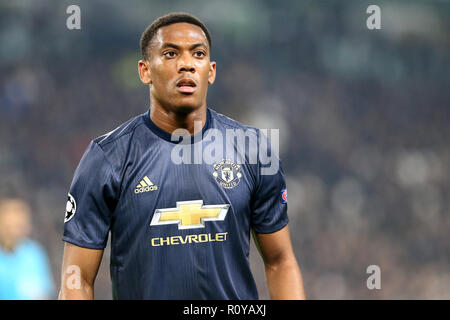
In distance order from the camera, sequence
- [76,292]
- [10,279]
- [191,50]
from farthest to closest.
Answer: [10,279] → [191,50] → [76,292]

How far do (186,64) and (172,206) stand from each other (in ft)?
2.36

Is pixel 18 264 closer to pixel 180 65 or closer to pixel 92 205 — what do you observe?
pixel 92 205

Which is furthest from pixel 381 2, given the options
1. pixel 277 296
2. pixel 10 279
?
pixel 277 296

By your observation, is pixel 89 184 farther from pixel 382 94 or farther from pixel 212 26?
pixel 382 94

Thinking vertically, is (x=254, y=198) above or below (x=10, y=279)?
above

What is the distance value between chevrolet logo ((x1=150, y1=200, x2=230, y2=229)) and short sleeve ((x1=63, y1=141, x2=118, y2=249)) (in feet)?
0.80

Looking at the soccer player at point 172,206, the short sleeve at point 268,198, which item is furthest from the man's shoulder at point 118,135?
the short sleeve at point 268,198

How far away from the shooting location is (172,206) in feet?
10.8

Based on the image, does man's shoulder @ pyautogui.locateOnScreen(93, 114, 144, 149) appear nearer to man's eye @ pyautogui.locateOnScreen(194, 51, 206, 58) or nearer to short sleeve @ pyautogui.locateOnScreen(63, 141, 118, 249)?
short sleeve @ pyautogui.locateOnScreen(63, 141, 118, 249)

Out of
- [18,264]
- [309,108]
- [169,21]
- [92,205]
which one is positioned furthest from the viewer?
[309,108]

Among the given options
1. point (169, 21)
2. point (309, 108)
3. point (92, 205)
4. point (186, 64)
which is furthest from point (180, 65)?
point (309, 108)

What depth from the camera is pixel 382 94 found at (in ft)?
37.5

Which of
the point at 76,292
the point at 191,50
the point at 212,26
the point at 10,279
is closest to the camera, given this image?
the point at 76,292

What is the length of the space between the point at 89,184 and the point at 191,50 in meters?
0.85
